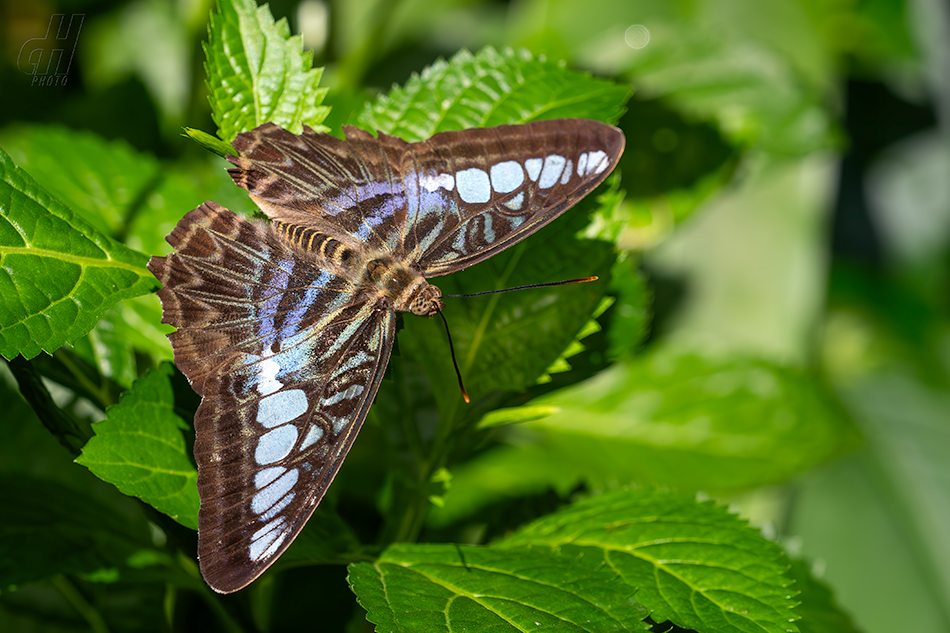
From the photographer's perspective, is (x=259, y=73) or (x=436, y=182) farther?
(x=436, y=182)

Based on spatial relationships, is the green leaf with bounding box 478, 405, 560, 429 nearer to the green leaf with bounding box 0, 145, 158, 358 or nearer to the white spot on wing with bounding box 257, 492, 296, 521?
the white spot on wing with bounding box 257, 492, 296, 521

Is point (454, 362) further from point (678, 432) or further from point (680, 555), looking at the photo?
point (678, 432)

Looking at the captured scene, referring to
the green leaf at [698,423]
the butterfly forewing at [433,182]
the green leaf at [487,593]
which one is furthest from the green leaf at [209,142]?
the green leaf at [698,423]

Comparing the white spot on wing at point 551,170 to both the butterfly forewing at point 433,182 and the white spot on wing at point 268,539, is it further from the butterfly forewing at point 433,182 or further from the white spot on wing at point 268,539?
the white spot on wing at point 268,539

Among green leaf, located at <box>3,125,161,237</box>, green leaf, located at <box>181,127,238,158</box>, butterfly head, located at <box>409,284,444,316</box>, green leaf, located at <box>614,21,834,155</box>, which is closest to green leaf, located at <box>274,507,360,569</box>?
butterfly head, located at <box>409,284,444,316</box>

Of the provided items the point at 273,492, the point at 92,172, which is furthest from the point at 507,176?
the point at 92,172

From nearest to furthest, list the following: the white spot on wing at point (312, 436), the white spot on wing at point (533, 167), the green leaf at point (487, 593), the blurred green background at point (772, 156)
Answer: the green leaf at point (487, 593), the white spot on wing at point (312, 436), the white spot on wing at point (533, 167), the blurred green background at point (772, 156)
